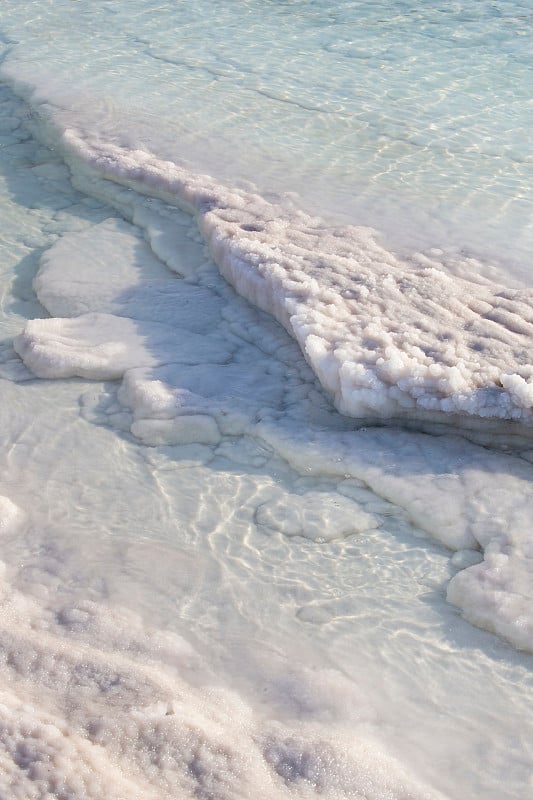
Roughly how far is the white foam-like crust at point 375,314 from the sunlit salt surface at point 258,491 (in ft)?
0.04

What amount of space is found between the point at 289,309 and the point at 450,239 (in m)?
1.29

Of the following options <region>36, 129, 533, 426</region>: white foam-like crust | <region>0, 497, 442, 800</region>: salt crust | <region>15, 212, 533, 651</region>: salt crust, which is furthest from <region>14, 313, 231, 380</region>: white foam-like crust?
<region>0, 497, 442, 800</region>: salt crust

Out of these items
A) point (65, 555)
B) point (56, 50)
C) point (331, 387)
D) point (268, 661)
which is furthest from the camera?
point (56, 50)

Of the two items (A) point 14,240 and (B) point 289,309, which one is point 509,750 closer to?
(B) point 289,309

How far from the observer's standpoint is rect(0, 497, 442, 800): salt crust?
1.87 metres

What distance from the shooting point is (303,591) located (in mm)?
2635

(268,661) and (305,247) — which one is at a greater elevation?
(305,247)

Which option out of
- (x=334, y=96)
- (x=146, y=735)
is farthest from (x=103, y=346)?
(x=334, y=96)

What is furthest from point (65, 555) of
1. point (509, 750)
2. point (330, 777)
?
point (509, 750)

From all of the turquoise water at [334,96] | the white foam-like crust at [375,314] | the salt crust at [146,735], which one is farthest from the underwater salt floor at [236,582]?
the turquoise water at [334,96]

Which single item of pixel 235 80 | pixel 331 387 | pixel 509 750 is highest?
pixel 235 80

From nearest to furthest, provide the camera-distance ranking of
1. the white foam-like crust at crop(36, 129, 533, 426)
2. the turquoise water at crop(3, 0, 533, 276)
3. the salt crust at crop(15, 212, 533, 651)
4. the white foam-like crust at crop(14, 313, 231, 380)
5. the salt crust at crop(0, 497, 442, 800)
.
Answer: the salt crust at crop(0, 497, 442, 800) < the salt crust at crop(15, 212, 533, 651) < the white foam-like crust at crop(36, 129, 533, 426) < the white foam-like crust at crop(14, 313, 231, 380) < the turquoise water at crop(3, 0, 533, 276)

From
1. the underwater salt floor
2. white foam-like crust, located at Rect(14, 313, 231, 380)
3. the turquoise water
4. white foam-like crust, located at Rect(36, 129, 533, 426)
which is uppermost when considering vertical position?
the turquoise water

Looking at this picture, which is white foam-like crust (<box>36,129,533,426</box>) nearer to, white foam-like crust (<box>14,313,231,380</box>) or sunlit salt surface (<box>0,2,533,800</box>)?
sunlit salt surface (<box>0,2,533,800</box>)
